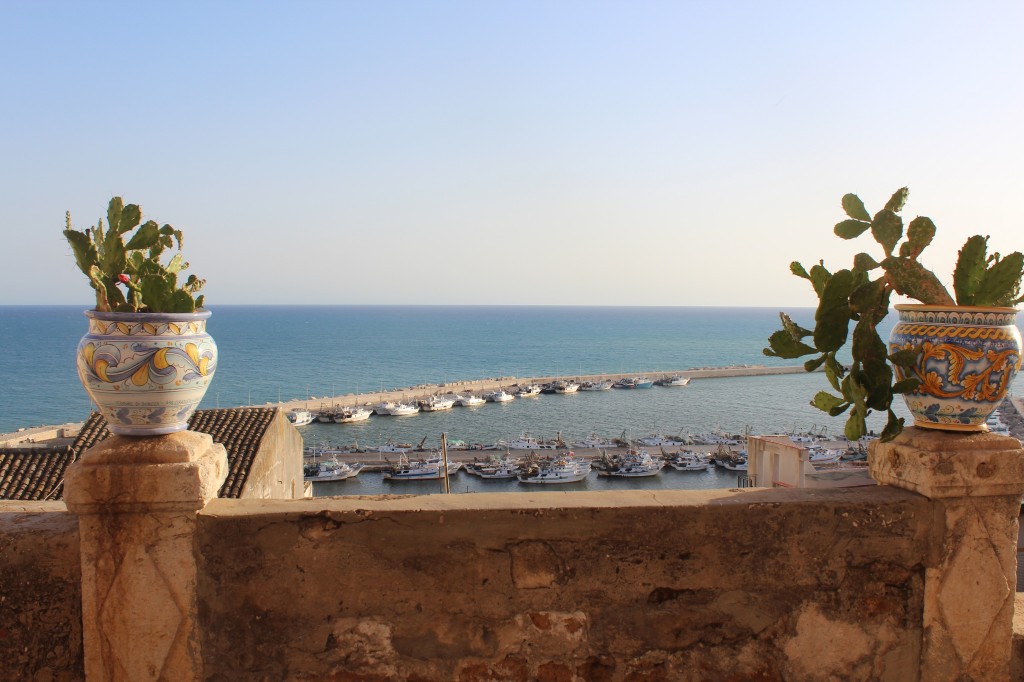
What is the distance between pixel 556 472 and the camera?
39594mm

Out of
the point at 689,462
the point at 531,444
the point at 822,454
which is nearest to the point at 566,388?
the point at 531,444

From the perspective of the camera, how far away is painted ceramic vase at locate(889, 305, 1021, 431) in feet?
8.67

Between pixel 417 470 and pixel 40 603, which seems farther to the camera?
pixel 417 470

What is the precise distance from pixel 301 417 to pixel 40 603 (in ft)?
188

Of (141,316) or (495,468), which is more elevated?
(141,316)

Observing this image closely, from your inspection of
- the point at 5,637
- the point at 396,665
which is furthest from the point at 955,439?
the point at 5,637

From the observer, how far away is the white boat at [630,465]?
41688 millimetres

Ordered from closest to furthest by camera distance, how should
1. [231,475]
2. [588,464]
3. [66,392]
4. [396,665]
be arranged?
[396,665] → [231,475] → [588,464] → [66,392]

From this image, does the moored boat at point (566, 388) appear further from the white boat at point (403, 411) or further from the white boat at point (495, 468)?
the white boat at point (495, 468)

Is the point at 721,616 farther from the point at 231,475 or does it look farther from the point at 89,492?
the point at 231,475

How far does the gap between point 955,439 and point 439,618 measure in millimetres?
2042

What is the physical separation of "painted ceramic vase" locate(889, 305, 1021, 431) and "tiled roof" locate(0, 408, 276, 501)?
12.4 meters

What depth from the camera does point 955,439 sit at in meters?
2.76

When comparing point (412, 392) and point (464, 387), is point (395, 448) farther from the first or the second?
point (464, 387)
